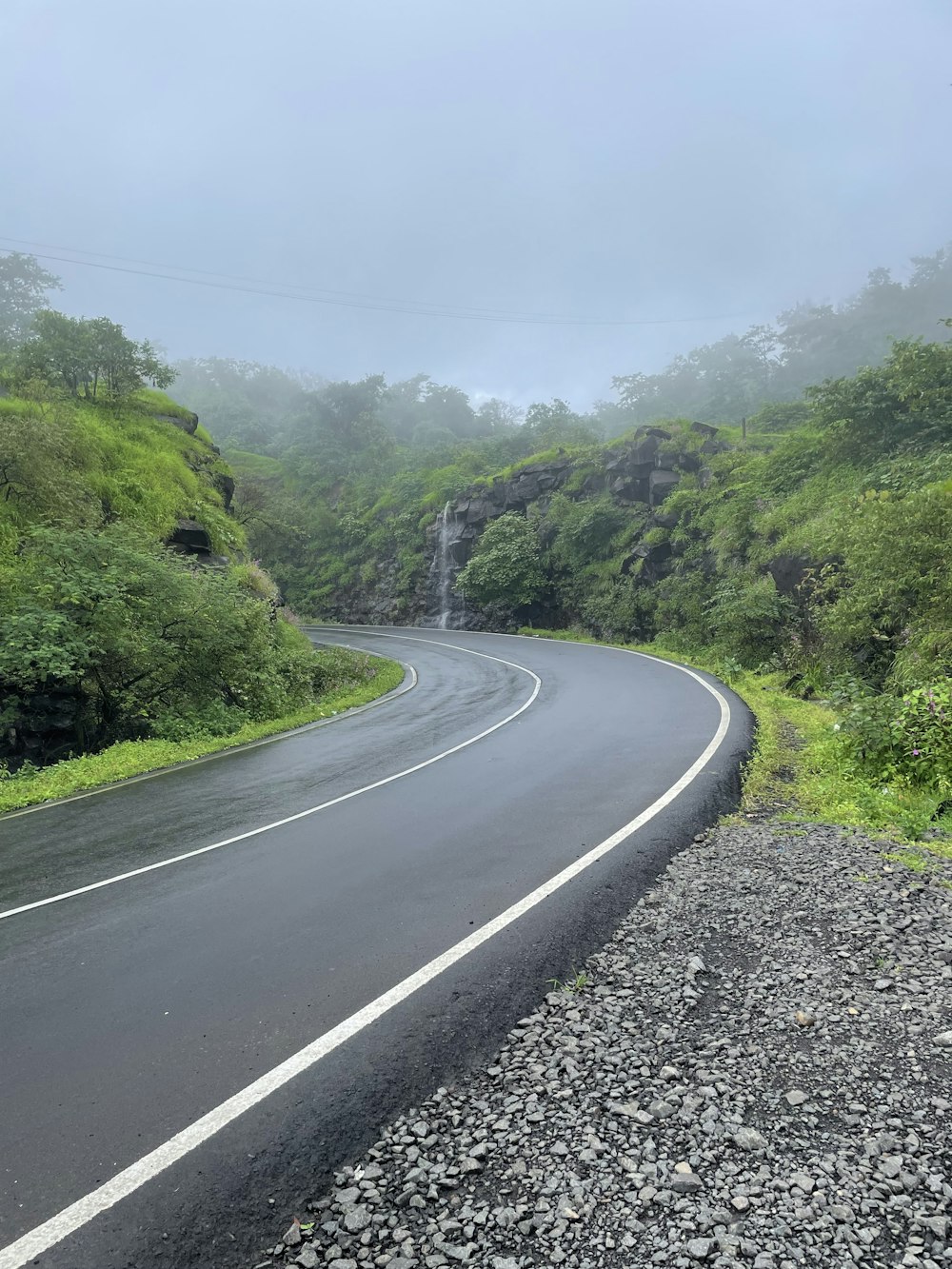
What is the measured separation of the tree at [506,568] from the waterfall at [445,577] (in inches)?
99.3

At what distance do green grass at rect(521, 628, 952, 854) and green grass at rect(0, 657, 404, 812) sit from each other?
30.7 feet

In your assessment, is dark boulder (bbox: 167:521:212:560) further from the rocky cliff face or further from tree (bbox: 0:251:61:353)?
tree (bbox: 0:251:61:353)

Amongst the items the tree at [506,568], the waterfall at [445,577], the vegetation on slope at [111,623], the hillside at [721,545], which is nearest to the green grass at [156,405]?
the vegetation on slope at [111,623]

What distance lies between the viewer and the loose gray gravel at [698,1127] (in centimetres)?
250

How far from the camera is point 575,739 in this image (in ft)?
36.9

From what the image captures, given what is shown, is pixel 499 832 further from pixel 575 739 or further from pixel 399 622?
pixel 399 622

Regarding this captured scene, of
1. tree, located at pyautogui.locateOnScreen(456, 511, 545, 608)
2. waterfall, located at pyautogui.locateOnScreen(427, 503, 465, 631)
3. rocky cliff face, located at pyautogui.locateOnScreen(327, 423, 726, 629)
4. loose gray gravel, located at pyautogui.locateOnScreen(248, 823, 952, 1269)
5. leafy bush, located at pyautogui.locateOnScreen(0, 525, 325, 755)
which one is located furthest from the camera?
waterfall, located at pyautogui.locateOnScreen(427, 503, 465, 631)

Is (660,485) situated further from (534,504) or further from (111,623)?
(111,623)

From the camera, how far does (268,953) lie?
188 inches

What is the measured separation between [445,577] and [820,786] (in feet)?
119

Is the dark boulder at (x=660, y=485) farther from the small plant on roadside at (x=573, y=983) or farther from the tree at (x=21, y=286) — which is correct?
the tree at (x=21, y=286)

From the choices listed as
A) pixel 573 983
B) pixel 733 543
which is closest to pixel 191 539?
pixel 733 543

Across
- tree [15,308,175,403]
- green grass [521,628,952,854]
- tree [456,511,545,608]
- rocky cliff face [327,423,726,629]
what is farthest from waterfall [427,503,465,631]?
green grass [521,628,952,854]

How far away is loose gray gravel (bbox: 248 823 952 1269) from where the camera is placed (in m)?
2.50
